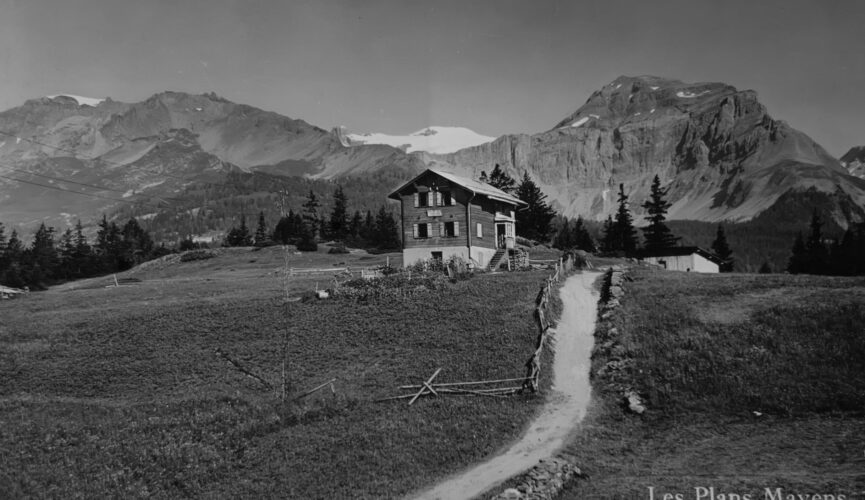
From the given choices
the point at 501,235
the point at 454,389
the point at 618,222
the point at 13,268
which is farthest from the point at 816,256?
the point at 13,268

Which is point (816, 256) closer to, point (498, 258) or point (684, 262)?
point (684, 262)

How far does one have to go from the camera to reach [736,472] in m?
18.9

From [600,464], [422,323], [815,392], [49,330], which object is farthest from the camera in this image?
[49,330]

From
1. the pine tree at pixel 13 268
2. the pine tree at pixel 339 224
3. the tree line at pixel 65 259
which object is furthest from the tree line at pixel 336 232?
the pine tree at pixel 13 268

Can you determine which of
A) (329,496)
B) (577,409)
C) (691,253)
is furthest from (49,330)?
(691,253)

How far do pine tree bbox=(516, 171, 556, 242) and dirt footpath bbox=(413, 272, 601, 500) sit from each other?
59751 millimetres

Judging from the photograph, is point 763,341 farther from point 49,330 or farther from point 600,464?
point 49,330

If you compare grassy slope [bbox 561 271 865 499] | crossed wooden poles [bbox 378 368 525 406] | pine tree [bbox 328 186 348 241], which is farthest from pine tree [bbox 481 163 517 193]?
crossed wooden poles [bbox 378 368 525 406]

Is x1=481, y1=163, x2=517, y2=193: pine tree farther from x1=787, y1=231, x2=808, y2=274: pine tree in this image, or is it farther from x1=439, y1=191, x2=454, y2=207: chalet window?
x1=787, y1=231, x2=808, y2=274: pine tree

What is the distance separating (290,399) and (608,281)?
2607 cm

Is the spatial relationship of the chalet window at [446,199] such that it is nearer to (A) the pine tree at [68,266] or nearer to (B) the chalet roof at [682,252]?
(B) the chalet roof at [682,252]

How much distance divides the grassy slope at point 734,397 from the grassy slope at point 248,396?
454 cm

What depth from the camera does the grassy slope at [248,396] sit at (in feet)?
67.9

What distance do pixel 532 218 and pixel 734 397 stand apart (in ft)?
255
